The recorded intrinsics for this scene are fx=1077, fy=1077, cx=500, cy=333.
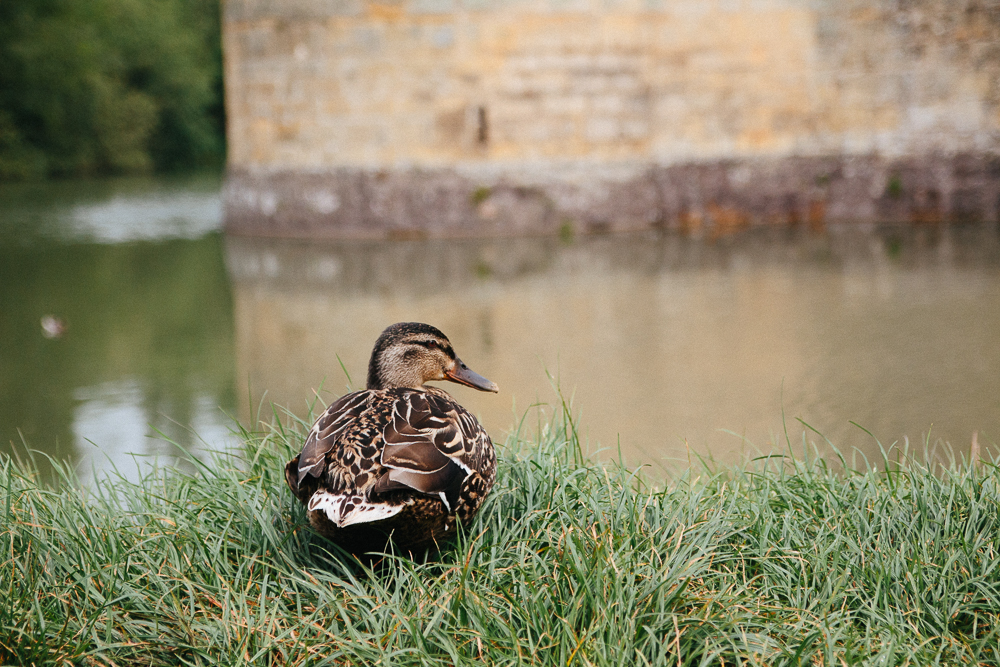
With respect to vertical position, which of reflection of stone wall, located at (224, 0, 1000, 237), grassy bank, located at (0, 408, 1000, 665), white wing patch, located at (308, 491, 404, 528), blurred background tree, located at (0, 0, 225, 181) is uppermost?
blurred background tree, located at (0, 0, 225, 181)

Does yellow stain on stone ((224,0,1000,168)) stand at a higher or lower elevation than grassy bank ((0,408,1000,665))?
higher

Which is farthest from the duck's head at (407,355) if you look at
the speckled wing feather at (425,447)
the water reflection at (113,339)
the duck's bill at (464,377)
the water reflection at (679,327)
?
the water reflection at (113,339)

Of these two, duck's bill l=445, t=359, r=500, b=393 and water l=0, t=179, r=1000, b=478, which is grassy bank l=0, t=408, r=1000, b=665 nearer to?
duck's bill l=445, t=359, r=500, b=393

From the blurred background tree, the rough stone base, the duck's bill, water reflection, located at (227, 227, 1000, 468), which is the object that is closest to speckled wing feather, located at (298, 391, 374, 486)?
the duck's bill

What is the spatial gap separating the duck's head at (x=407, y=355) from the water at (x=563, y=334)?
1.56 feet

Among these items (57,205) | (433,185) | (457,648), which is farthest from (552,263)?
(57,205)

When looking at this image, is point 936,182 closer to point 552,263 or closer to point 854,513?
point 552,263

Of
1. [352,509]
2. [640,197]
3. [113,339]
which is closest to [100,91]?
[640,197]

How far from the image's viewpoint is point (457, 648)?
2521 millimetres

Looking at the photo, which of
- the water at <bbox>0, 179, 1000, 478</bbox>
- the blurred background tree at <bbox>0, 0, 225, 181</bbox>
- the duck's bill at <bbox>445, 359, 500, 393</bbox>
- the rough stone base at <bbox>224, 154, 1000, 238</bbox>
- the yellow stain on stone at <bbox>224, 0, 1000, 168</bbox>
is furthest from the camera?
the blurred background tree at <bbox>0, 0, 225, 181</bbox>

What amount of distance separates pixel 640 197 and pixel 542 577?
971 centimetres

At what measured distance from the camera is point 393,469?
8.59 feet

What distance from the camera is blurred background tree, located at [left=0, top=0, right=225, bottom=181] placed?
29.3 metres

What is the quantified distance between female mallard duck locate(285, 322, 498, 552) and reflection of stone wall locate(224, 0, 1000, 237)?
356 inches
